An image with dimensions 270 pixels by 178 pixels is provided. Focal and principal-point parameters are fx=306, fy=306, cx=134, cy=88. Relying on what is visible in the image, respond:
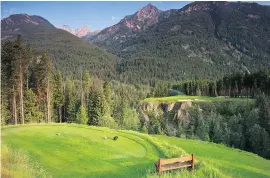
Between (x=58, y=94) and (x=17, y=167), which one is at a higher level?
(x=58, y=94)

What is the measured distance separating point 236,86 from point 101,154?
117187mm

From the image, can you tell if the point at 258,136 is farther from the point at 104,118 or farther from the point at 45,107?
the point at 45,107

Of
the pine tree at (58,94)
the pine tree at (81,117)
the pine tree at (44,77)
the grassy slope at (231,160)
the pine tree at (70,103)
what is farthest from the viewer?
the pine tree at (70,103)

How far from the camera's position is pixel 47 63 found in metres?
72.4

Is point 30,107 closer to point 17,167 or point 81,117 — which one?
point 81,117

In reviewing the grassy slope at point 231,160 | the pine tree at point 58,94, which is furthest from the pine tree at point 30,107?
the grassy slope at point 231,160

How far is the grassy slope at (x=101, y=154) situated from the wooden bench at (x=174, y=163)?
164 cm

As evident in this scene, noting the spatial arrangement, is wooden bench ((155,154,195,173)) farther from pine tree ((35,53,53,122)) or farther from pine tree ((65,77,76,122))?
pine tree ((65,77,76,122))

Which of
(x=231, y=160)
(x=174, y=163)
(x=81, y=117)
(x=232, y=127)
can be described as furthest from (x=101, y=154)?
(x=232, y=127)

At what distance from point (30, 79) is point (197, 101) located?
217 feet

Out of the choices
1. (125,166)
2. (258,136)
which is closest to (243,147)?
(258,136)

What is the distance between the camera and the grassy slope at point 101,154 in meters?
22.1

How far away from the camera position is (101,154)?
84.3 feet

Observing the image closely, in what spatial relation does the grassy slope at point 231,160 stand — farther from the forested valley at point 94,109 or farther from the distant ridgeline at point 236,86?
the distant ridgeline at point 236,86
